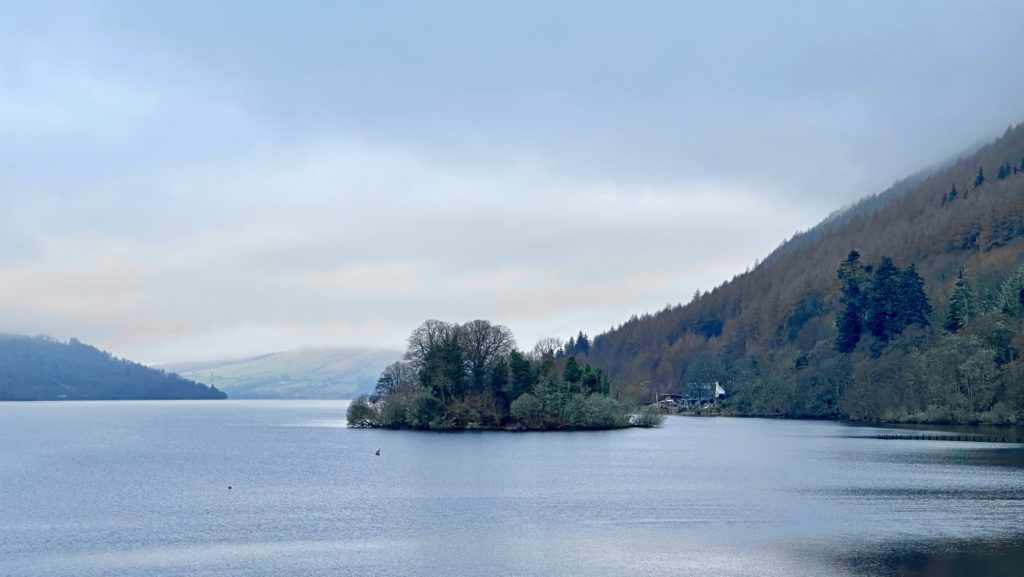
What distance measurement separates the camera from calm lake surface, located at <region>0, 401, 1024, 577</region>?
46125 mm

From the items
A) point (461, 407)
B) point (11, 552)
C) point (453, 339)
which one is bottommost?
point (11, 552)

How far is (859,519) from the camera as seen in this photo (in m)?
58.0

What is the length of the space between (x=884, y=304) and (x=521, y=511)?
13492cm

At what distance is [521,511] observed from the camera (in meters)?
62.7

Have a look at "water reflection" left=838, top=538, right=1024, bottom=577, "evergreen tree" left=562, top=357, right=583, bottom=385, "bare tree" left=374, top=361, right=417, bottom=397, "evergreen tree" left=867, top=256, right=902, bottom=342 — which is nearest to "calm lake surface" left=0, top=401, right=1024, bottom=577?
"water reflection" left=838, top=538, right=1024, bottom=577

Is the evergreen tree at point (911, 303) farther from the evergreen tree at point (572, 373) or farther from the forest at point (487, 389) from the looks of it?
the evergreen tree at point (572, 373)

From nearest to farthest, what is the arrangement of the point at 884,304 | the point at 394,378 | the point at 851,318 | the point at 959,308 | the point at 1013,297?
the point at 1013,297 < the point at 959,308 < the point at 394,378 < the point at 884,304 < the point at 851,318

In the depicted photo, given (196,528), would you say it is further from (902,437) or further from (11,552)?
(902,437)

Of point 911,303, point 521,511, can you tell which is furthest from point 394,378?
point 521,511

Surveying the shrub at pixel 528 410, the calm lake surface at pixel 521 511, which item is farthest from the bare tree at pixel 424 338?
the calm lake surface at pixel 521 511

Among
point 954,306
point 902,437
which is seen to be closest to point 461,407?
point 902,437

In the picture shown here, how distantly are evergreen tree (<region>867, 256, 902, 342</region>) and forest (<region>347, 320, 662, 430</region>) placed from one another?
54.9 metres

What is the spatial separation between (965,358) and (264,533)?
4637 inches

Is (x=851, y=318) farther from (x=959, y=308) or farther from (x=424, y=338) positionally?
(x=424, y=338)
